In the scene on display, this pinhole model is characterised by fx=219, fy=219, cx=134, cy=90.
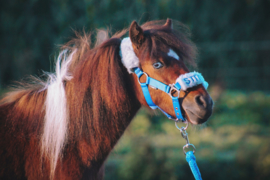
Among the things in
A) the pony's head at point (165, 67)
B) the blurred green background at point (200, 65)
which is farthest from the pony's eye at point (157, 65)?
the blurred green background at point (200, 65)

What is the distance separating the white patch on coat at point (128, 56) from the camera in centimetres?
207

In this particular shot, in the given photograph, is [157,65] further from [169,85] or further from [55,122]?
[55,122]

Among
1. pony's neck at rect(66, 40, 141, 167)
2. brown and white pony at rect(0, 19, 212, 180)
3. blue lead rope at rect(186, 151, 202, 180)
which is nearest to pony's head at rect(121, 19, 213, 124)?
brown and white pony at rect(0, 19, 212, 180)

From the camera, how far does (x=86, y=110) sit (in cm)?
201

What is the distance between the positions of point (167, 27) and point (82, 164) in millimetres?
1578

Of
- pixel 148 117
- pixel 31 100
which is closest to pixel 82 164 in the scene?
pixel 31 100

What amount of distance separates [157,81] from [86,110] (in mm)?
706

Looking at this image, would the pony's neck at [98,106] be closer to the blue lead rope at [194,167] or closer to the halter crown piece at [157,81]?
the halter crown piece at [157,81]

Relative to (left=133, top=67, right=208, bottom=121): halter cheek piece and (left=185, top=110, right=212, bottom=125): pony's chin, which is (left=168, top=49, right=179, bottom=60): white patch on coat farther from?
(left=185, top=110, right=212, bottom=125): pony's chin

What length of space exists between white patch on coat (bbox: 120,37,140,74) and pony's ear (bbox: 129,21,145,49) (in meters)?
0.07

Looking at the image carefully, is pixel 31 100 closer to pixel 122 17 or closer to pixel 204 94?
pixel 204 94

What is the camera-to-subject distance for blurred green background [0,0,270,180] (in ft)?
15.5

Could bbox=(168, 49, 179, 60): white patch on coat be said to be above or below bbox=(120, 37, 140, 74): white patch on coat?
below

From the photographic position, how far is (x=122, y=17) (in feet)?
26.9
